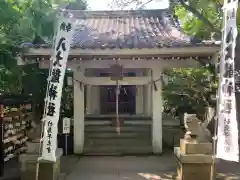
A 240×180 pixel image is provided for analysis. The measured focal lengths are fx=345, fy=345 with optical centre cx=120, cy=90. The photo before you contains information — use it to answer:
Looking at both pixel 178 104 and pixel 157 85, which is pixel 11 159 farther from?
pixel 178 104

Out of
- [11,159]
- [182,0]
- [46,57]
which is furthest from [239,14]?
[11,159]

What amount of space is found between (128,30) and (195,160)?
7.05 m

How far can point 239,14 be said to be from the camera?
28.4 ft

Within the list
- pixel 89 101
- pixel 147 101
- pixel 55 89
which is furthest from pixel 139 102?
pixel 55 89

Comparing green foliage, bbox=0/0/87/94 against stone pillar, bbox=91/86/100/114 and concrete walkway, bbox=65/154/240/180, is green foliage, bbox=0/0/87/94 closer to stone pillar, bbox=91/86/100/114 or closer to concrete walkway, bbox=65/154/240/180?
concrete walkway, bbox=65/154/240/180

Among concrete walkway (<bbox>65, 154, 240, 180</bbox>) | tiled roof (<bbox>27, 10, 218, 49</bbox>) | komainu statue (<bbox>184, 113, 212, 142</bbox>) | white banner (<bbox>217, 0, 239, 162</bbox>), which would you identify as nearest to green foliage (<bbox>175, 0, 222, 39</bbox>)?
tiled roof (<bbox>27, 10, 218, 49</bbox>)

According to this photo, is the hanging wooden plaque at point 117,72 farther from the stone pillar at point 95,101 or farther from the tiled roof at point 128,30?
the stone pillar at point 95,101

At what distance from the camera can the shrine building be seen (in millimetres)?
10383

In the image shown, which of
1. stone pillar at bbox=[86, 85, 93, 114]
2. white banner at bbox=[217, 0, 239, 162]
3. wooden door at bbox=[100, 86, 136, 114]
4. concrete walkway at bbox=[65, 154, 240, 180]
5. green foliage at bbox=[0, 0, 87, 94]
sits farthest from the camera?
wooden door at bbox=[100, 86, 136, 114]

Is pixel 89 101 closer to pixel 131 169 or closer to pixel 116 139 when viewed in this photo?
pixel 116 139

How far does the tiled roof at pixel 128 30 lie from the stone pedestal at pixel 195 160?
369cm

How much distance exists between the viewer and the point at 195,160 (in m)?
7.44

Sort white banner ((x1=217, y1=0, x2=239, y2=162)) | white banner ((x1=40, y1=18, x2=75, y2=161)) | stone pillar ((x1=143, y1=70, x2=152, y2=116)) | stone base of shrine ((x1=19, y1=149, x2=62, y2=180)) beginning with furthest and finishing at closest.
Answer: stone pillar ((x1=143, y1=70, x2=152, y2=116)), stone base of shrine ((x1=19, y1=149, x2=62, y2=180)), white banner ((x1=40, y1=18, x2=75, y2=161)), white banner ((x1=217, y1=0, x2=239, y2=162))

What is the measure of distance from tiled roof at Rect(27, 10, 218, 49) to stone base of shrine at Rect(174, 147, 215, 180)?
3872mm
